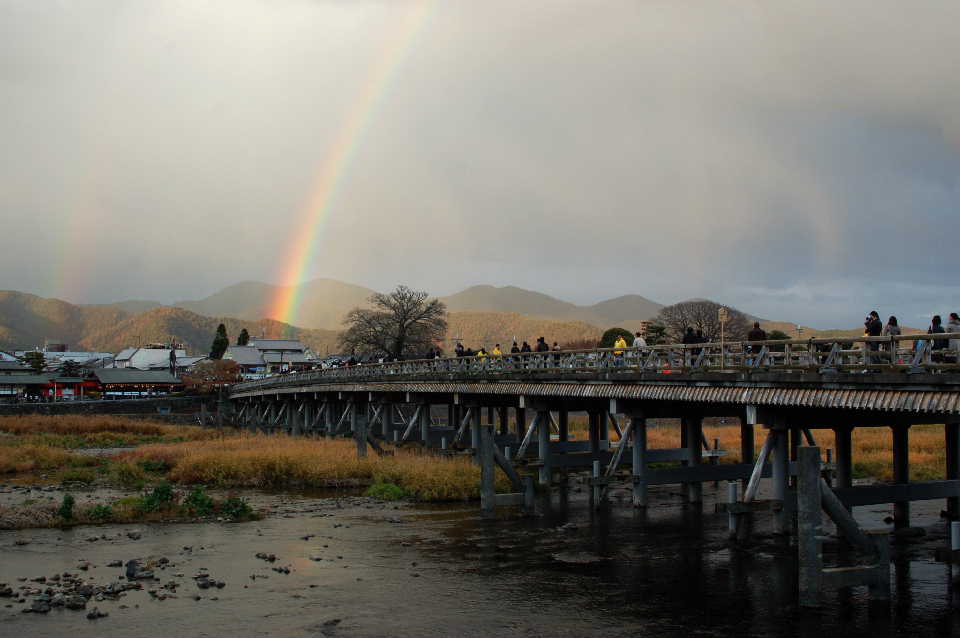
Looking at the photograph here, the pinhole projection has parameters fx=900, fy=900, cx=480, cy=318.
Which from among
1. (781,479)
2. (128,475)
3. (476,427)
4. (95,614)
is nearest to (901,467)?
(781,479)

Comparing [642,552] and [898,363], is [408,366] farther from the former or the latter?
[898,363]

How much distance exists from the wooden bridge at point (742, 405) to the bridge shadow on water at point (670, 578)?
92cm

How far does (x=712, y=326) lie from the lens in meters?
117

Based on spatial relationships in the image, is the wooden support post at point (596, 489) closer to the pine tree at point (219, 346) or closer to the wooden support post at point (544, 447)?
the wooden support post at point (544, 447)

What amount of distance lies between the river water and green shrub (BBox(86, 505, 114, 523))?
1333 mm

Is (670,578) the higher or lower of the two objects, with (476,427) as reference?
lower

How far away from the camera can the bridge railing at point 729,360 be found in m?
19.1

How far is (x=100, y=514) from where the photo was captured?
30375 mm

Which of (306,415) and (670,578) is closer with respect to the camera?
(670,578)

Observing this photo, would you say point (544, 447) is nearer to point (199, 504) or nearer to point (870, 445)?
point (199, 504)

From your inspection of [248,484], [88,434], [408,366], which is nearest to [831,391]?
[248,484]

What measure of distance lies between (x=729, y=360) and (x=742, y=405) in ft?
5.90

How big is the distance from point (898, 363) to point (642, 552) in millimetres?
8983

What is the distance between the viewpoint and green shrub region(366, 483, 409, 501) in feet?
120
